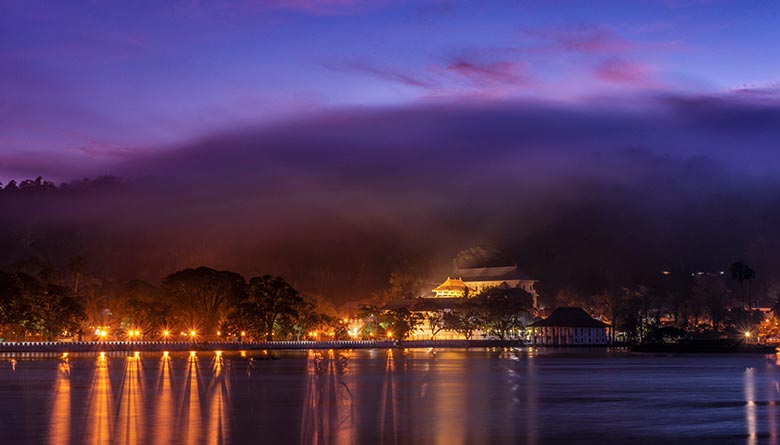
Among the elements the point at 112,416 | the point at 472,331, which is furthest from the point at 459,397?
the point at 472,331

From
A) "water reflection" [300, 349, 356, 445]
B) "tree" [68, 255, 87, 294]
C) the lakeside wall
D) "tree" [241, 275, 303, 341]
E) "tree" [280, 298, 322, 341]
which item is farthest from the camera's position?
"tree" [68, 255, 87, 294]

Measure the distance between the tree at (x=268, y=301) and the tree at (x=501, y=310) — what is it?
140ft

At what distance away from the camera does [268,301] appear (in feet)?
456

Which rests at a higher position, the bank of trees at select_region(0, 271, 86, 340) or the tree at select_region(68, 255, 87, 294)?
the tree at select_region(68, 255, 87, 294)

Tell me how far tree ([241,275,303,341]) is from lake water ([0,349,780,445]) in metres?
65.8

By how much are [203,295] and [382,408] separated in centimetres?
9946

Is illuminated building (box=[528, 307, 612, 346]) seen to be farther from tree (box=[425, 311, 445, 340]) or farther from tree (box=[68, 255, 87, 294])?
tree (box=[68, 255, 87, 294])

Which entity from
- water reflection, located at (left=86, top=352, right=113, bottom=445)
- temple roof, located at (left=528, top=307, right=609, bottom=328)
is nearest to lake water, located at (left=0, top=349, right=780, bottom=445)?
water reflection, located at (left=86, top=352, right=113, bottom=445)

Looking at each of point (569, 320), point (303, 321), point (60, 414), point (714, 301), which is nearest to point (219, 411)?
point (60, 414)

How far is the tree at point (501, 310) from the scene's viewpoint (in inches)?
6786

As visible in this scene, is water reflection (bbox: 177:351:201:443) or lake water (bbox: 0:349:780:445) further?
water reflection (bbox: 177:351:201:443)

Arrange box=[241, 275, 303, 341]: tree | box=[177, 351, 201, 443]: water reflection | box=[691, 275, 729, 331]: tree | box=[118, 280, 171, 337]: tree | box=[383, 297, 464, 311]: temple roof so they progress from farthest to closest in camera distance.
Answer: box=[691, 275, 729, 331]: tree
box=[383, 297, 464, 311]: temple roof
box=[118, 280, 171, 337]: tree
box=[241, 275, 303, 341]: tree
box=[177, 351, 201, 443]: water reflection

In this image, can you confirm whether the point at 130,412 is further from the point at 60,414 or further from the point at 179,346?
the point at 179,346

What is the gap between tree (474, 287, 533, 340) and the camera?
566 feet
